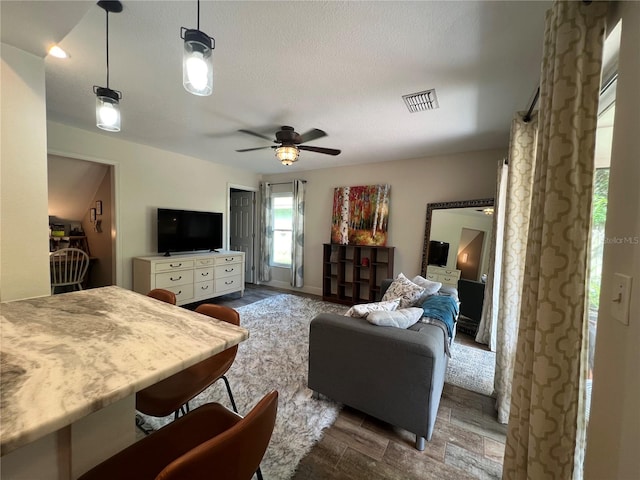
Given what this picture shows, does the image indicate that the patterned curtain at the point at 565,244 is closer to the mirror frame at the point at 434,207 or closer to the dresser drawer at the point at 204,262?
the mirror frame at the point at 434,207

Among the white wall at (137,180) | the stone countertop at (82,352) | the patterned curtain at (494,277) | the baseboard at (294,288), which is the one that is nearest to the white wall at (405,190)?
the baseboard at (294,288)

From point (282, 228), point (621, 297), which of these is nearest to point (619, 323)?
point (621, 297)

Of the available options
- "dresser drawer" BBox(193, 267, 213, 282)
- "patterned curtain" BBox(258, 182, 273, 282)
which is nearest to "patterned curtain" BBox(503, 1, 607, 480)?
"dresser drawer" BBox(193, 267, 213, 282)

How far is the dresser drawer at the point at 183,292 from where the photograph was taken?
3.84m

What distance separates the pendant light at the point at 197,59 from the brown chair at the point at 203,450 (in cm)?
134

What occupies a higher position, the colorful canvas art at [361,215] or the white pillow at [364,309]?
the colorful canvas art at [361,215]

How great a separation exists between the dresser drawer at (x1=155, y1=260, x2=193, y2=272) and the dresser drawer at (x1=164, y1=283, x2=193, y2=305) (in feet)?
0.90

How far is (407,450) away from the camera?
63.6 inches

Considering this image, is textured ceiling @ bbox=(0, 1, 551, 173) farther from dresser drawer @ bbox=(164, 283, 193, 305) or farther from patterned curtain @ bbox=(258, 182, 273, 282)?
patterned curtain @ bbox=(258, 182, 273, 282)

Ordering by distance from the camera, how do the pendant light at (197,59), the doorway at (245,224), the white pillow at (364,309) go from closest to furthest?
the pendant light at (197,59) < the white pillow at (364,309) < the doorway at (245,224)

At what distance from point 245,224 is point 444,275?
13.8 feet

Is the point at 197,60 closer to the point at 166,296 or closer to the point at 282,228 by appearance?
the point at 166,296

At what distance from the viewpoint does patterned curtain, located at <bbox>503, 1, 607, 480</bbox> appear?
86 centimetres

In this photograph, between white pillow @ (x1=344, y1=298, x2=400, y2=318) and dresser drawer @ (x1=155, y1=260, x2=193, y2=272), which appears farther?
dresser drawer @ (x1=155, y1=260, x2=193, y2=272)
